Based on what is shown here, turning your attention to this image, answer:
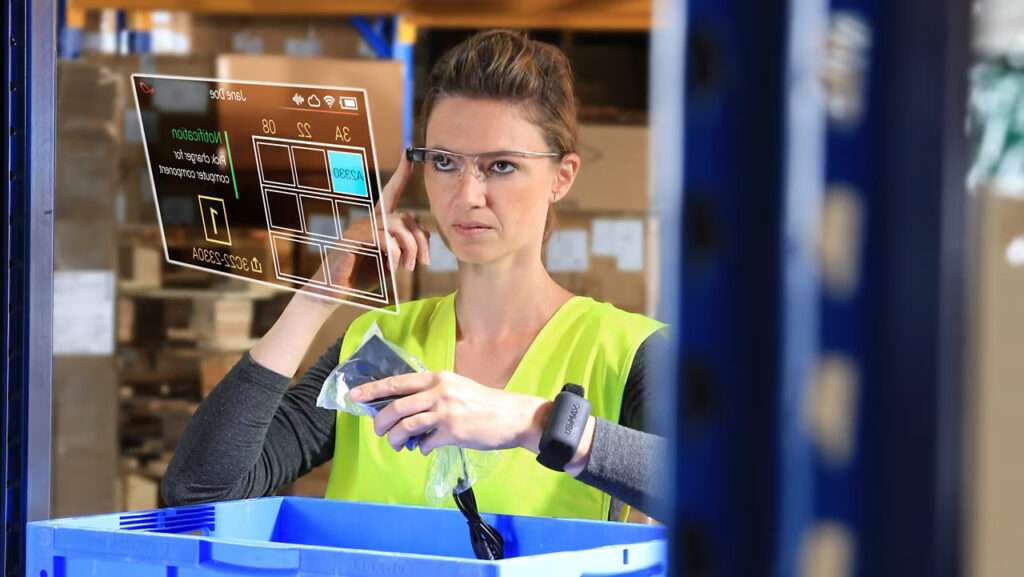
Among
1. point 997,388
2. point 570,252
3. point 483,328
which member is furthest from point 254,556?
point 570,252

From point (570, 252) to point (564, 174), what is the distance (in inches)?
99.3

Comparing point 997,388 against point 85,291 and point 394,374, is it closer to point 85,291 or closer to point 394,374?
point 394,374

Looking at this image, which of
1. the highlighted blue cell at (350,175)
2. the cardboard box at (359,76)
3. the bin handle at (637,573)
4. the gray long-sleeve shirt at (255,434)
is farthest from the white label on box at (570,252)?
the bin handle at (637,573)

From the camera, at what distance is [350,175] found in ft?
5.06

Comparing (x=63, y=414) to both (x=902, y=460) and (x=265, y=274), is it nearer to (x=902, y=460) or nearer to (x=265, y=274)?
(x=265, y=274)

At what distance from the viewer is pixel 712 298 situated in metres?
0.55

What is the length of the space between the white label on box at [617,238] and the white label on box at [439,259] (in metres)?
0.50

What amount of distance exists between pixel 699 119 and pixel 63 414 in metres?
4.16

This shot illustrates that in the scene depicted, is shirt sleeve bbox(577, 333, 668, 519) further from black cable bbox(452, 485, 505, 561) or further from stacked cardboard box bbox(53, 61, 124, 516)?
stacked cardboard box bbox(53, 61, 124, 516)

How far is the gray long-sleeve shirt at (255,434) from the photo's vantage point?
5.82 feet

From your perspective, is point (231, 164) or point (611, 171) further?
point (611, 171)

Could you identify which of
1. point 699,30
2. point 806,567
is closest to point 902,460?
point 806,567

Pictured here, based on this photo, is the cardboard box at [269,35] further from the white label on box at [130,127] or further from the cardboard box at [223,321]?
the cardboard box at [223,321]

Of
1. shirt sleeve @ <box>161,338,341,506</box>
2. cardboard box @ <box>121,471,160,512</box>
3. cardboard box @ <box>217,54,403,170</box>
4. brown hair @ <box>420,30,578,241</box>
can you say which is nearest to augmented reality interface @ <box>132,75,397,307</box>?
shirt sleeve @ <box>161,338,341,506</box>
